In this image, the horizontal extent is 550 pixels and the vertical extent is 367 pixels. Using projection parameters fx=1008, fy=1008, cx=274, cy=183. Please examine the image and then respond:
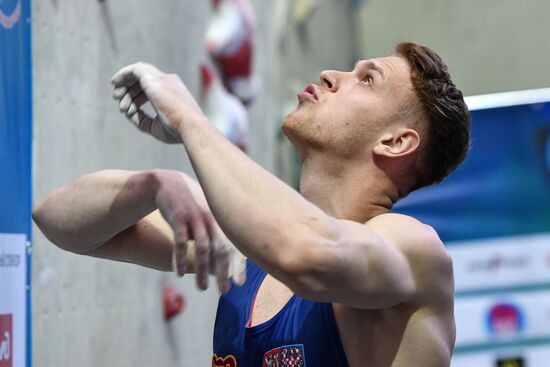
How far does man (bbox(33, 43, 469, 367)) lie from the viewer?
5.65 feet

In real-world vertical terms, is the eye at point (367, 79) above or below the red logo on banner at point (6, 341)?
above

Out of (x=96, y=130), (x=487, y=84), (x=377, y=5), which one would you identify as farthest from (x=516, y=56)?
(x=96, y=130)

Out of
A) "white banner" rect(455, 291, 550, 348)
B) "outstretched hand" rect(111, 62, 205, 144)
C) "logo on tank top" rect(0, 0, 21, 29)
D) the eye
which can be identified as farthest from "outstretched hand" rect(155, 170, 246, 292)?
"white banner" rect(455, 291, 550, 348)

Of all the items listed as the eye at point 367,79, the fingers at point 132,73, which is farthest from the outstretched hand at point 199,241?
the eye at point 367,79

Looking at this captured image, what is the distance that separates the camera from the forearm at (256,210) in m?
1.69

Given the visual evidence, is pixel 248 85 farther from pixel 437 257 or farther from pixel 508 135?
pixel 437 257

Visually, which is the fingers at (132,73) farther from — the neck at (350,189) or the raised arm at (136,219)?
the neck at (350,189)

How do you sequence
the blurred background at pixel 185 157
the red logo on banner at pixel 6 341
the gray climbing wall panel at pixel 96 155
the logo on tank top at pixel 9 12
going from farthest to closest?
the gray climbing wall panel at pixel 96 155 < the blurred background at pixel 185 157 < the logo on tank top at pixel 9 12 < the red logo on banner at pixel 6 341

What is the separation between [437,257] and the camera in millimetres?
1953

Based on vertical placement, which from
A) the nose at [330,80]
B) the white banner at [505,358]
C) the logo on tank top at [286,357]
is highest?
the nose at [330,80]

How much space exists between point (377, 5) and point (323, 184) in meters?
8.50

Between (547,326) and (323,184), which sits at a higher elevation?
(323,184)

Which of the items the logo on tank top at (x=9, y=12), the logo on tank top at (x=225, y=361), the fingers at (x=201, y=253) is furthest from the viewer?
the logo on tank top at (x=9, y=12)

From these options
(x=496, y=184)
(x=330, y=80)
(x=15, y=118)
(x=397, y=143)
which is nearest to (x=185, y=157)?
(x=496, y=184)
